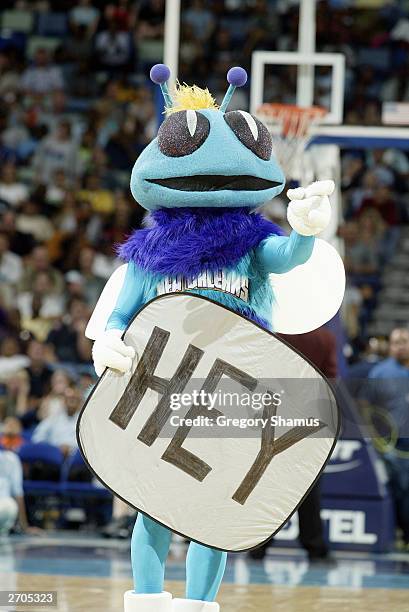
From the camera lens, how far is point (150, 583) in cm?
391

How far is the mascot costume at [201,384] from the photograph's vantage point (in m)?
3.83

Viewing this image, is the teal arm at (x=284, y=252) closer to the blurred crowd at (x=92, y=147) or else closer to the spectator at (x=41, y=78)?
the blurred crowd at (x=92, y=147)

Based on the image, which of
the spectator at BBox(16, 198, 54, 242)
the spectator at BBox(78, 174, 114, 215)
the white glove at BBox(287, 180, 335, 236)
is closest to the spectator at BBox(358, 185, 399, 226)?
the spectator at BBox(78, 174, 114, 215)

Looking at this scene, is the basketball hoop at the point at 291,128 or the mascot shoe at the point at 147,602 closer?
the mascot shoe at the point at 147,602

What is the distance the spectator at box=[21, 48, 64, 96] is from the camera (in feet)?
42.7

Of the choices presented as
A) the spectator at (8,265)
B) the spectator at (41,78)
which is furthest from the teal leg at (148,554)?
the spectator at (41,78)

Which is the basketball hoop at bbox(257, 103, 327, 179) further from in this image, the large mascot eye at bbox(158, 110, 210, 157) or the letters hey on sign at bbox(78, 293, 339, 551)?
the letters hey on sign at bbox(78, 293, 339, 551)

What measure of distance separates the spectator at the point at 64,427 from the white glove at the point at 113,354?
4.75 metres

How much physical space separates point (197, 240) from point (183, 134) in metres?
0.34

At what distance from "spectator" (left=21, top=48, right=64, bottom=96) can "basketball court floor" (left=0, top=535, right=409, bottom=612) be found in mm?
6577

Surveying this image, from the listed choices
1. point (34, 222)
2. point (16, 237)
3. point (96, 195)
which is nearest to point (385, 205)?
point (96, 195)

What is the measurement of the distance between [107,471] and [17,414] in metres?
5.22

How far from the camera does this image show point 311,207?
11.9 ft

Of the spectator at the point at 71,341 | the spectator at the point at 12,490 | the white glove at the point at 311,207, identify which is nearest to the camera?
the white glove at the point at 311,207
